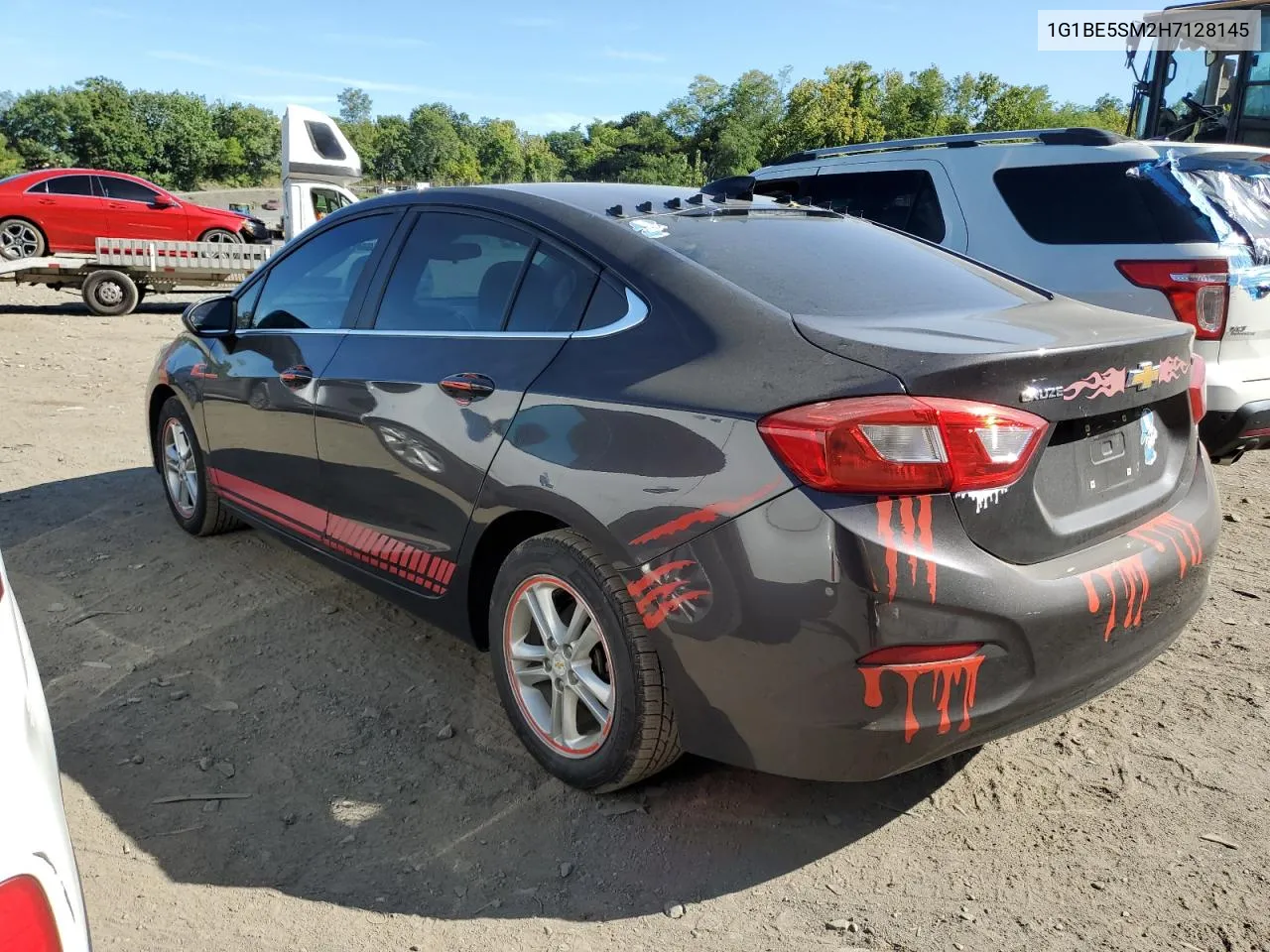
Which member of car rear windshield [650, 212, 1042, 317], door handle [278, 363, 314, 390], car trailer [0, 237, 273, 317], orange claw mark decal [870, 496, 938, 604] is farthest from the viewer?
car trailer [0, 237, 273, 317]

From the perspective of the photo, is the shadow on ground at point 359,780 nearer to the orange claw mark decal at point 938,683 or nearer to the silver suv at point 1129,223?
the orange claw mark decal at point 938,683

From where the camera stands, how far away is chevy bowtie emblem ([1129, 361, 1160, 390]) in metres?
2.44

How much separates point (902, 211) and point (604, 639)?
427 cm

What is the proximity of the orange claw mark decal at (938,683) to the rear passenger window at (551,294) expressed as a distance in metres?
1.24

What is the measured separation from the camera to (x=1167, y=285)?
447cm

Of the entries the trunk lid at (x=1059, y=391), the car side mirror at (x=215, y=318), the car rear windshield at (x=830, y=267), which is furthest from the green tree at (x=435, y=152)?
the trunk lid at (x=1059, y=391)

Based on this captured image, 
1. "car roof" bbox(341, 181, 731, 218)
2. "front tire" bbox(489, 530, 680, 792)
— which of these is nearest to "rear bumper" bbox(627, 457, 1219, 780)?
"front tire" bbox(489, 530, 680, 792)

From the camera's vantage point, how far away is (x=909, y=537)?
2.08 m

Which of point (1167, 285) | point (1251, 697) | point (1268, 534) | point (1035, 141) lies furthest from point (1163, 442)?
point (1035, 141)

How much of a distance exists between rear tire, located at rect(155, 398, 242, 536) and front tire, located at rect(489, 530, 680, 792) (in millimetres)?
2139

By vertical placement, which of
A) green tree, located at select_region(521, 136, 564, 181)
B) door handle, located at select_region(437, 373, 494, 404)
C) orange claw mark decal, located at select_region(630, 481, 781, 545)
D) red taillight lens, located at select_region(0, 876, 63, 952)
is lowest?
red taillight lens, located at select_region(0, 876, 63, 952)

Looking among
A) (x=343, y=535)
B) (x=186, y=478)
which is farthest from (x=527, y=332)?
(x=186, y=478)

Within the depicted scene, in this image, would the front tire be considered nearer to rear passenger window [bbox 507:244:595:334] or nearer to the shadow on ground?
the shadow on ground

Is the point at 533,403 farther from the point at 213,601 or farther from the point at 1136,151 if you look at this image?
the point at 1136,151
